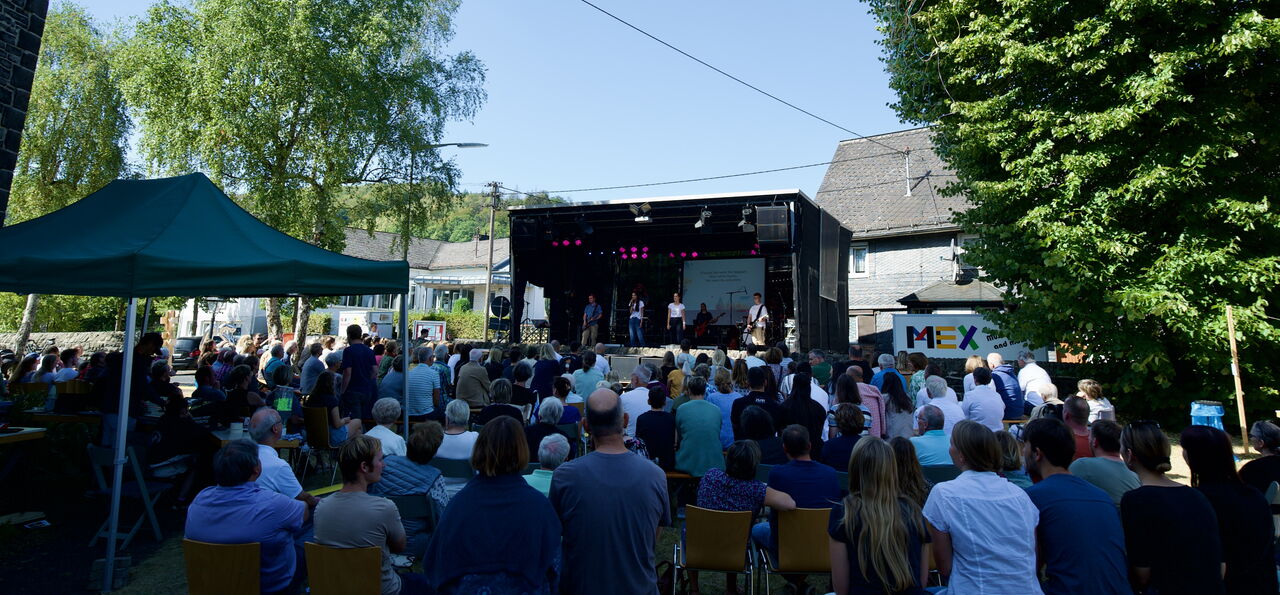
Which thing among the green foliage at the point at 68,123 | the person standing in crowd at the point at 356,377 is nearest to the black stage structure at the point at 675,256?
the person standing in crowd at the point at 356,377

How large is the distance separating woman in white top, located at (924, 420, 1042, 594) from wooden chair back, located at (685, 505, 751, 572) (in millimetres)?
1008

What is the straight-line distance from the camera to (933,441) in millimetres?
4418

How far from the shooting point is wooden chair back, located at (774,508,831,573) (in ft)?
10.9

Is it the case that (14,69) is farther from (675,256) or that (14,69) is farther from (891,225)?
(891,225)

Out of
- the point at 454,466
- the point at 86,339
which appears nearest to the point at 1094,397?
the point at 454,466

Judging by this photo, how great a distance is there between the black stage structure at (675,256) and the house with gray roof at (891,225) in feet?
15.4

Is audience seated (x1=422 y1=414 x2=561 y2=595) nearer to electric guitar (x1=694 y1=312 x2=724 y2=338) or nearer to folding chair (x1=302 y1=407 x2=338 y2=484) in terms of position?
folding chair (x1=302 y1=407 x2=338 y2=484)

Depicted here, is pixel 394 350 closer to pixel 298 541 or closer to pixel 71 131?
pixel 298 541

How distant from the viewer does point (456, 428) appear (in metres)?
4.35

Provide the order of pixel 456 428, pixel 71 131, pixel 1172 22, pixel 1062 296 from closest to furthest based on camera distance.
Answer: pixel 456 428 < pixel 1172 22 < pixel 1062 296 < pixel 71 131

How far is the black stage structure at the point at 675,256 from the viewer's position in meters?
12.6

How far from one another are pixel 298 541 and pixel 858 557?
2.74m

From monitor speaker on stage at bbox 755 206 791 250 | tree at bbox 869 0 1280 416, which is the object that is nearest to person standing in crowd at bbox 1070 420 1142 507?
tree at bbox 869 0 1280 416

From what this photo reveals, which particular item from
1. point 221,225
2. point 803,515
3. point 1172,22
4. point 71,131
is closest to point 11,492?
point 221,225
